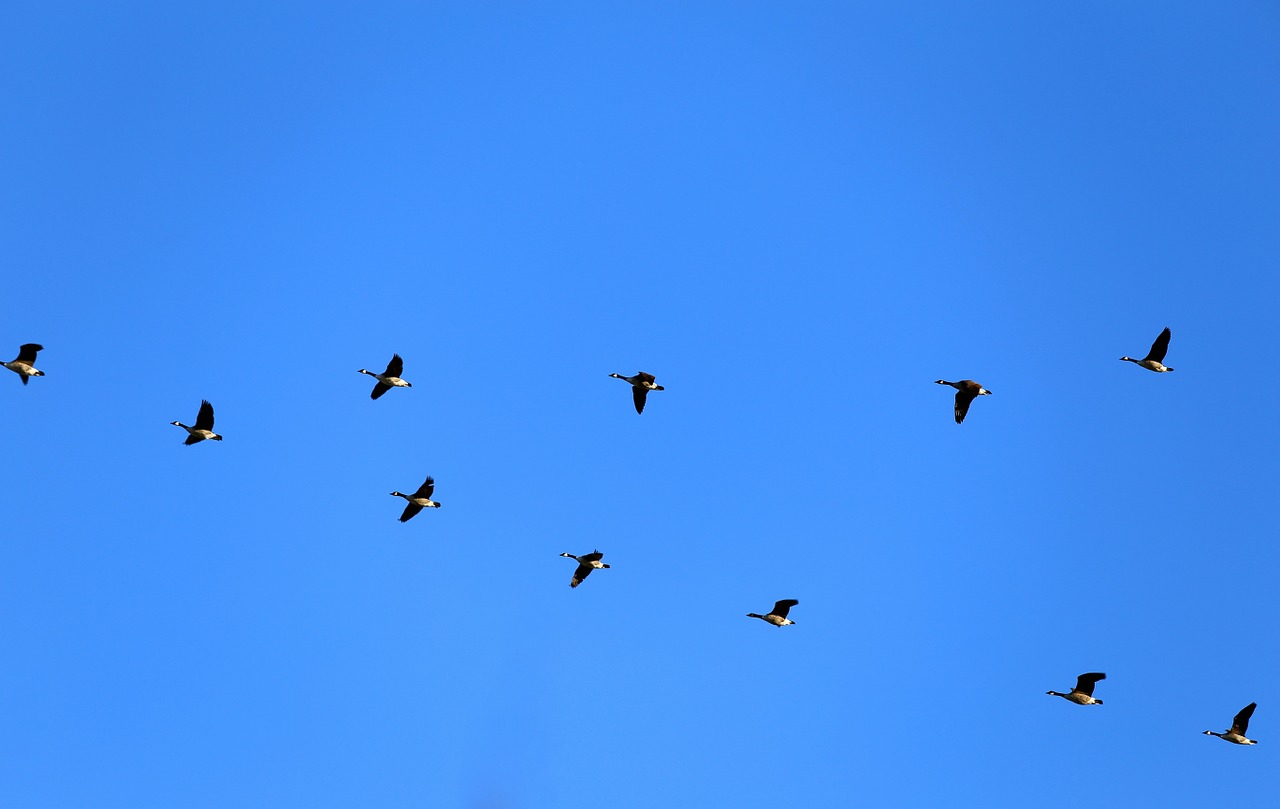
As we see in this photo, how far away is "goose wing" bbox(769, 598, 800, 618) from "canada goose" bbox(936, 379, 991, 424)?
7.78 metres

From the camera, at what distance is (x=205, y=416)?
5609 cm

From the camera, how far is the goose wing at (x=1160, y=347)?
56.4m

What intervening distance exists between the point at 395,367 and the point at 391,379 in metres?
0.46

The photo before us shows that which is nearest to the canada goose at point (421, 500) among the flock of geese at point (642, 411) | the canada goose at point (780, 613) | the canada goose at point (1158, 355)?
the flock of geese at point (642, 411)

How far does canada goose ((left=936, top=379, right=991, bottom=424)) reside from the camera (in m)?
54.8

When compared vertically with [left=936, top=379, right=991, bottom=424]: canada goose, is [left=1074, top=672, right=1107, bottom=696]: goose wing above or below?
below

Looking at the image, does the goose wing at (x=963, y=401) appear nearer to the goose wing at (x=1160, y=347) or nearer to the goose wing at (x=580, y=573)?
the goose wing at (x=1160, y=347)

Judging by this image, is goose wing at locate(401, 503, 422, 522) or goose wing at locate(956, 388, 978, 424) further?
goose wing at locate(401, 503, 422, 522)

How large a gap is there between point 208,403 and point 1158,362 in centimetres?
3048

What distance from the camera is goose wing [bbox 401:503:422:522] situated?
57.2 metres

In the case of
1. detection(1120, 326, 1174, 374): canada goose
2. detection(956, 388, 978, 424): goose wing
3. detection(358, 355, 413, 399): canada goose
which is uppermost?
detection(1120, 326, 1174, 374): canada goose

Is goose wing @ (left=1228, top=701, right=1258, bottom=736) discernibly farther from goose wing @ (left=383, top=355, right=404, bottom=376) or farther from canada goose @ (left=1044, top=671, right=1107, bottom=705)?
goose wing @ (left=383, top=355, right=404, bottom=376)

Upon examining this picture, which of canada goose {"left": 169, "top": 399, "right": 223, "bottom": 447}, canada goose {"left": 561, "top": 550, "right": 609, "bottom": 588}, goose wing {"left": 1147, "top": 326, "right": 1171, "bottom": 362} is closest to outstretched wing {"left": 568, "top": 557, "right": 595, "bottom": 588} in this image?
canada goose {"left": 561, "top": 550, "right": 609, "bottom": 588}

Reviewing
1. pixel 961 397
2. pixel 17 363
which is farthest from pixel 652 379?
pixel 17 363
